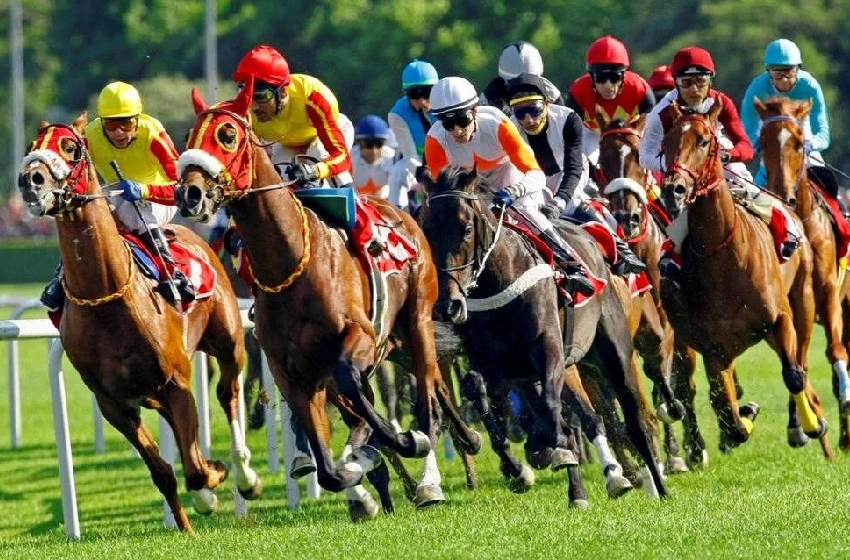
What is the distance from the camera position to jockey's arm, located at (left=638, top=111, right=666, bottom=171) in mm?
10609

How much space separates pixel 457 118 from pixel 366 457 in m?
2.06

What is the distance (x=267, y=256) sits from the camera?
27.0 feet

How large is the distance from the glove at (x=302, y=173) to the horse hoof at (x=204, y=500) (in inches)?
61.6

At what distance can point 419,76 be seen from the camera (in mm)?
12641

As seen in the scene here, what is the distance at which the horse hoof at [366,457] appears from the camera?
8289 mm

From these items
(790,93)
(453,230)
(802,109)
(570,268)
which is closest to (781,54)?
(790,93)

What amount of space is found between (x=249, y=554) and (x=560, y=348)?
227 centimetres

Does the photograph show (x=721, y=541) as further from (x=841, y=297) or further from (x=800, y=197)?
(x=841, y=297)

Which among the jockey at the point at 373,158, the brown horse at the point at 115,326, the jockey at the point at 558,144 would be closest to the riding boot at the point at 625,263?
the jockey at the point at 558,144

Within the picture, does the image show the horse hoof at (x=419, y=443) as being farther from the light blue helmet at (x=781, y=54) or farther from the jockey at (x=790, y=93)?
the light blue helmet at (x=781, y=54)

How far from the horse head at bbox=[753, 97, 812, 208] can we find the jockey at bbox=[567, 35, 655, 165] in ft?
2.47

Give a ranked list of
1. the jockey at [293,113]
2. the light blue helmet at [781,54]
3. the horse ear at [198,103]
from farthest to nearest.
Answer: the light blue helmet at [781,54], the jockey at [293,113], the horse ear at [198,103]

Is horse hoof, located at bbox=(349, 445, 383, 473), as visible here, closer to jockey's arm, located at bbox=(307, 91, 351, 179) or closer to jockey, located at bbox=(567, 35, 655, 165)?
jockey's arm, located at bbox=(307, 91, 351, 179)

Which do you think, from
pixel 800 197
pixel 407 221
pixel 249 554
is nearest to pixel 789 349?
pixel 800 197
